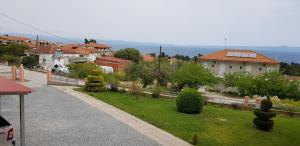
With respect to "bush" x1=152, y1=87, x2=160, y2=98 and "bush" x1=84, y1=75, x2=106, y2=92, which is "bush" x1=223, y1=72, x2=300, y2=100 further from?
"bush" x1=84, y1=75, x2=106, y2=92

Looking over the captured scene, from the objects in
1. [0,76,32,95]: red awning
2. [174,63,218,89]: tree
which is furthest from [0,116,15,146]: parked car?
[174,63,218,89]: tree

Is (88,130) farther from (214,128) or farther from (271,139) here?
(271,139)

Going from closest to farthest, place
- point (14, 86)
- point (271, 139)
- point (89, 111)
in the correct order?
point (14, 86), point (271, 139), point (89, 111)

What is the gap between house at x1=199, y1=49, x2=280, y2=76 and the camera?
58875 mm

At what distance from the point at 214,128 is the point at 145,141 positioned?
5.07 metres

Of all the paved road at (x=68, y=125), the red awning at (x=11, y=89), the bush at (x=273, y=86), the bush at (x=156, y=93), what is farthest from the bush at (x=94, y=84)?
the red awning at (x=11, y=89)

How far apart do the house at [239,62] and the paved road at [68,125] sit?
4092 centimetres

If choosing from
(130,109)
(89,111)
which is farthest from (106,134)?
(130,109)

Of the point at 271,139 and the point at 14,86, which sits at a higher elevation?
the point at 14,86

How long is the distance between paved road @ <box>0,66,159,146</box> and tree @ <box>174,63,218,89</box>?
62.4 ft

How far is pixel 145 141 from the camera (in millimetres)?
14594

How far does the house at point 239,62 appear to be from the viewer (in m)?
58.9

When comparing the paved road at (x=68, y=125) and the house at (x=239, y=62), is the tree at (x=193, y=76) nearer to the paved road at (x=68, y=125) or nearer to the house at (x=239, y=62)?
the house at (x=239, y=62)

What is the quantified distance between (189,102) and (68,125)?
28.7 feet
